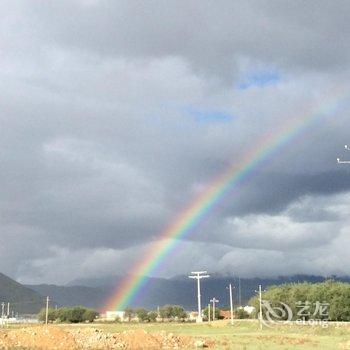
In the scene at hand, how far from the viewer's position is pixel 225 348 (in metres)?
55.5

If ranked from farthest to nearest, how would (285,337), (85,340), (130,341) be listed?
(285,337) < (85,340) < (130,341)

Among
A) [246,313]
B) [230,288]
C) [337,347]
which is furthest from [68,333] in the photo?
[246,313]

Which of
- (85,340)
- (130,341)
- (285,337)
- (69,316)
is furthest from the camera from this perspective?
(69,316)

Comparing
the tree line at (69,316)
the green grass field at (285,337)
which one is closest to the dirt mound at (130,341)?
the green grass field at (285,337)

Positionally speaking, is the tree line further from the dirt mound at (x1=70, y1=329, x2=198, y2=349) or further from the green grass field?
the dirt mound at (x1=70, y1=329, x2=198, y2=349)

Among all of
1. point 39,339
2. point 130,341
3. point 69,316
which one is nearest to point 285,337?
point 130,341

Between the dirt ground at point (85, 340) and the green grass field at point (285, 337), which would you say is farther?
the green grass field at point (285, 337)

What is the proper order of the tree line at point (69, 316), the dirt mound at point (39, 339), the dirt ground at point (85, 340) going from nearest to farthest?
1. the dirt mound at point (39, 339)
2. the dirt ground at point (85, 340)
3. the tree line at point (69, 316)

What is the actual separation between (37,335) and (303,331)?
4255 centimetres

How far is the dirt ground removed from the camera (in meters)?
58.8

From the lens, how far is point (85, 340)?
6169 centimetres

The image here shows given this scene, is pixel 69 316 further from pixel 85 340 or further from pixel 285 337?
pixel 85 340

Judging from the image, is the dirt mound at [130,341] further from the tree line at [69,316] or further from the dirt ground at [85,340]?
the tree line at [69,316]

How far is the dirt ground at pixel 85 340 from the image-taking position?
58781 mm
